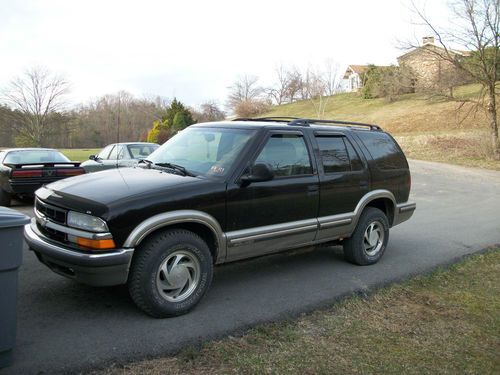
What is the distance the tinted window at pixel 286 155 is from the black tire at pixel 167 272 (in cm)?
120

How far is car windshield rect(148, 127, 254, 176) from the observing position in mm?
4773

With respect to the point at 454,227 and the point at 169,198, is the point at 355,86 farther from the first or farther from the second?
the point at 169,198

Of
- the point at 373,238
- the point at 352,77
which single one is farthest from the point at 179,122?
the point at 352,77

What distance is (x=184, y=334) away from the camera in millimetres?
3857

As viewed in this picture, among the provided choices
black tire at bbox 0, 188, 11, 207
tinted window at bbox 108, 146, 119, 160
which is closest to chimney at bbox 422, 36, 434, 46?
tinted window at bbox 108, 146, 119, 160

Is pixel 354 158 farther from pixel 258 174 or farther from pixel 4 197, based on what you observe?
pixel 4 197

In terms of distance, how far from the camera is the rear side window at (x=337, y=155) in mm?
5590

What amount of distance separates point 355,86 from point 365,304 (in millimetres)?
76153

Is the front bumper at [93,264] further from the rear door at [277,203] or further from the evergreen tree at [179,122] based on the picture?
the evergreen tree at [179,122]

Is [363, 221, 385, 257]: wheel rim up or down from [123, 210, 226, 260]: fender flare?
down

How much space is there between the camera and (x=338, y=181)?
18.5ft

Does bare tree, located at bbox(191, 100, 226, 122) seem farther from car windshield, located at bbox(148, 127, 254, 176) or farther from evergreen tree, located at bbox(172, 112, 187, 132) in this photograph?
car windshield, located at bbox(148, 127, 254, 176)

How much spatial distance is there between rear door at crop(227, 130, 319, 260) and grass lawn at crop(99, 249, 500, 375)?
90 cm

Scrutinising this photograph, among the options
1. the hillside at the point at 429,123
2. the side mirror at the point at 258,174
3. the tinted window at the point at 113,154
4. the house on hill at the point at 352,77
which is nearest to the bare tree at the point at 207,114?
the hillside at the point at 429,123
